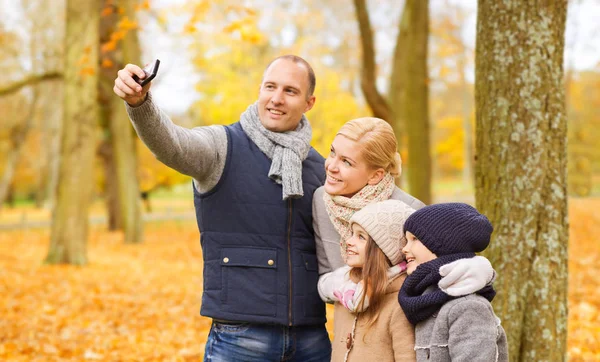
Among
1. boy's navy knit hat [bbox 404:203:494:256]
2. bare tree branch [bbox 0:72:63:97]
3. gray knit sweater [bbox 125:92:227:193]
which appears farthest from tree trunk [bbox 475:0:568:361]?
bare tree branch [bbox 0:72:63:97]

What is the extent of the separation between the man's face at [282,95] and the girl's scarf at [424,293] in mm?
1002

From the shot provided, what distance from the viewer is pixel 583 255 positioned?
1227cm

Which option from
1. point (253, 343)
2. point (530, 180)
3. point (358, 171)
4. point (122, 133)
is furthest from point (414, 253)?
point (122, 133)

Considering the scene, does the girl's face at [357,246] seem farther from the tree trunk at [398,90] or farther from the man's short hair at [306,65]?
the tree trunk at [398,90]

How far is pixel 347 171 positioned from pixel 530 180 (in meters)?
1.49

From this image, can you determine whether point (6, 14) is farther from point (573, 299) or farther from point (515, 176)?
point (515, 176)

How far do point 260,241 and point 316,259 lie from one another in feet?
0.97

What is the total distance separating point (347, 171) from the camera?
2.61 meters

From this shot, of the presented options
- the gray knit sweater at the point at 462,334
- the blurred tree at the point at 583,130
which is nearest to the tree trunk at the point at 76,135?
the gray knit sweater at the point at 462,334

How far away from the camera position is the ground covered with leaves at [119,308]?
18.9 ft

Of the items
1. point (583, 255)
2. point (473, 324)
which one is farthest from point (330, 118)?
point (473, 324)

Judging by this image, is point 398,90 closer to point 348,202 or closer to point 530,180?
point 530,180

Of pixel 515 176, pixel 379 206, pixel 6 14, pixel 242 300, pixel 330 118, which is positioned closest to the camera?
pixel 379 206

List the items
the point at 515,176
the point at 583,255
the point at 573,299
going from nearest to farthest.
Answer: the point at 515,176, the point at 573,299, the point at 583,255
